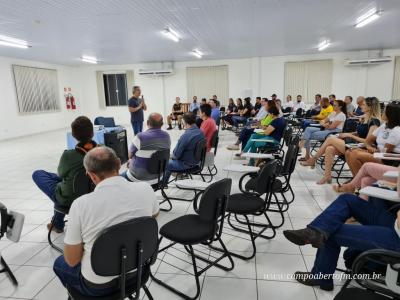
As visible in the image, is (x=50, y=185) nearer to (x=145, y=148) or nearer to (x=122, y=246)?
(x=145, y=148)

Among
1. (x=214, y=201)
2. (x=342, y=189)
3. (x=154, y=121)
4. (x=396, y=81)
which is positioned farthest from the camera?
(x=396, y=81)

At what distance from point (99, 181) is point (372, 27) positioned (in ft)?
26.4

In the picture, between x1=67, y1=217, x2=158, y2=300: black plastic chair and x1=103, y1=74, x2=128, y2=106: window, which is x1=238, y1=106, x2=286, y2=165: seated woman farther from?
x1=103, y1=74, x2=128, y2=106: window

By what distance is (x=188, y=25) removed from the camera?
620cm

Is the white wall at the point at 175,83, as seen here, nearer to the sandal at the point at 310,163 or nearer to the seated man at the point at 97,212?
the sandal at the point at 310,163

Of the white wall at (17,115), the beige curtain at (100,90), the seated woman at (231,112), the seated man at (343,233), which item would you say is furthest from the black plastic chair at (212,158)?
the beige curtain at (100,90)

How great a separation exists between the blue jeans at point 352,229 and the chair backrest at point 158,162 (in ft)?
5.70

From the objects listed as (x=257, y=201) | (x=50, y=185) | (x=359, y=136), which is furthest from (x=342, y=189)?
(x=50, y=185)

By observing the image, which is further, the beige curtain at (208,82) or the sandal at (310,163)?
the beige curtain at (208,82)

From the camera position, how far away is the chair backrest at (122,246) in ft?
4.05

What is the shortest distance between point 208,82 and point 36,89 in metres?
6.94

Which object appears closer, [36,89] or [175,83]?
[36,89]

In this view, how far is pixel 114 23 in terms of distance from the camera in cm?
575

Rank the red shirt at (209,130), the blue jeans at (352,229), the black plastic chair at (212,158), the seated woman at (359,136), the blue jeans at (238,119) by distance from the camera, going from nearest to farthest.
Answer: the blue jeans at (352,229)
the seated woman at (359,136)
the black plastic chair at (212,158)
the red shirt at (209,130)
the blue jeans at (238,119)
